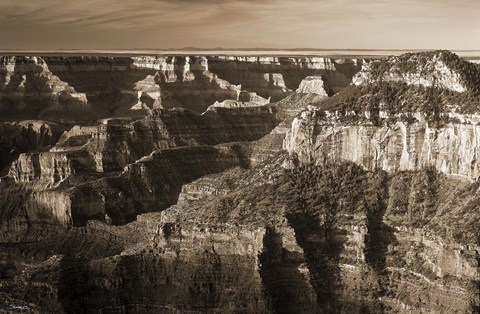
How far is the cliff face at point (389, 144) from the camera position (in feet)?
219

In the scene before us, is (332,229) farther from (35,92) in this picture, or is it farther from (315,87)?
(35,92)

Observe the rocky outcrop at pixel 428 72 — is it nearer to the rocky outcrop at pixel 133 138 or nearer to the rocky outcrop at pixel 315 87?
the rocky outcrop at pixel 133 138

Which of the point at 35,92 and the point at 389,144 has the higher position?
the point at 389,144

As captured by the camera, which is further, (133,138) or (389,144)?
(133,138)

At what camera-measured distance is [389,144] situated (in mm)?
69750

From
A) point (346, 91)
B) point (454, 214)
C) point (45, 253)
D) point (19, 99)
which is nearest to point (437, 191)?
point (454, 214)

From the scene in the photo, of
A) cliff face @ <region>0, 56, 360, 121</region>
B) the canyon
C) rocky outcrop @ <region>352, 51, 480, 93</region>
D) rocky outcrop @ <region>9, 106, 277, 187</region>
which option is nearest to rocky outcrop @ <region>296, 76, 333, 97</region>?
rocky outcrop @ <region>9, 106, 277, 187</region>

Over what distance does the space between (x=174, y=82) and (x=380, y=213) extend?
117734 millimetres

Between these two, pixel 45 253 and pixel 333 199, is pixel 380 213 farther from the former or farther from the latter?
pixel 45 253

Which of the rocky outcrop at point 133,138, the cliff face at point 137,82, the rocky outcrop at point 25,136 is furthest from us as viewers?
the cliff face at point 137,82

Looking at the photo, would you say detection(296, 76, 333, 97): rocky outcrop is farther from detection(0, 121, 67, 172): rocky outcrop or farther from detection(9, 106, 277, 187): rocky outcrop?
detection(0, 121, 67, 172): rocky outcrop

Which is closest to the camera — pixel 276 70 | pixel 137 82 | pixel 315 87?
pixel 315 87

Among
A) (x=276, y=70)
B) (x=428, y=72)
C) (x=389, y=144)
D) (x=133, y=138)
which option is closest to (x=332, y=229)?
(x=389, y=144)

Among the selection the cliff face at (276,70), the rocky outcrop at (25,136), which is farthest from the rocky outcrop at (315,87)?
the cliff face at (276,70)
